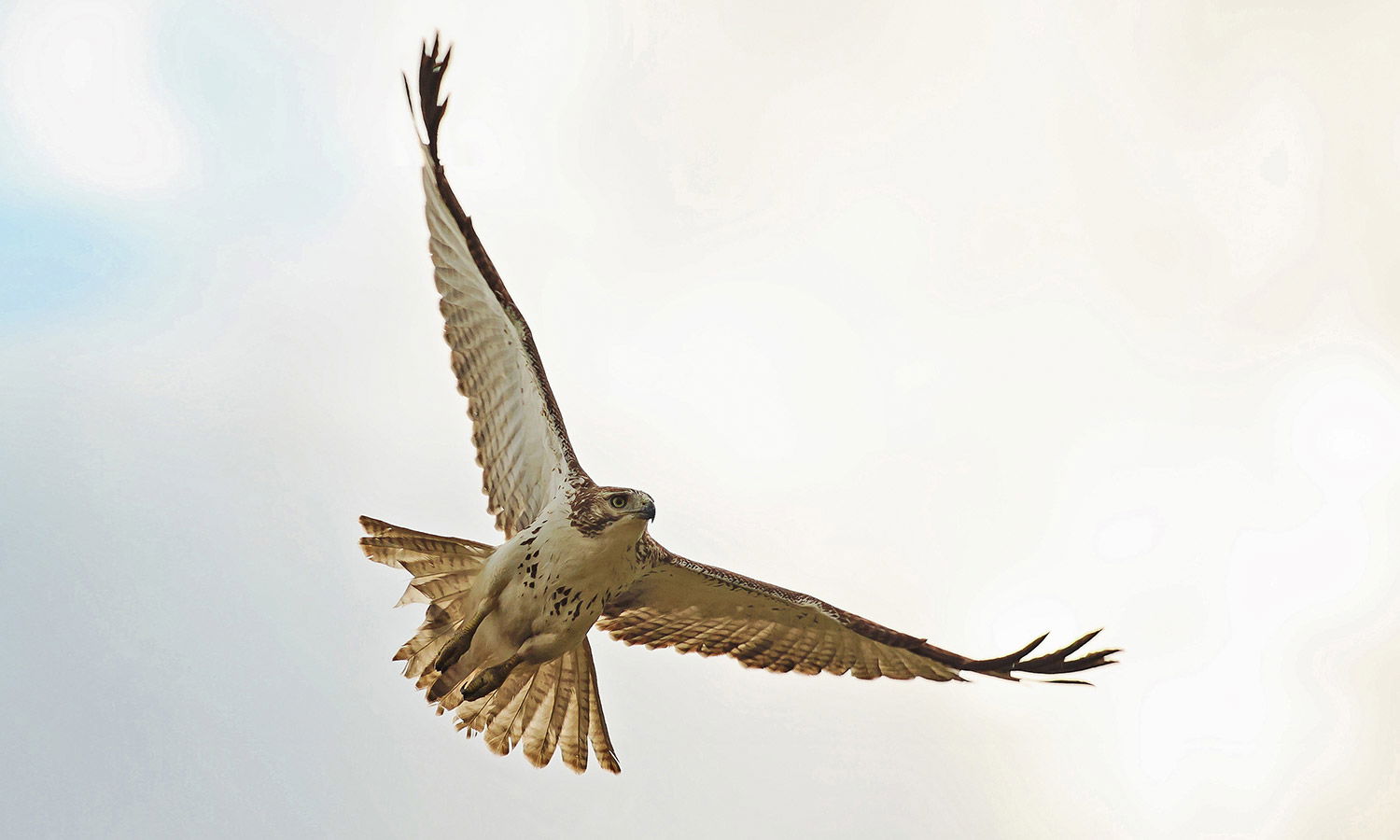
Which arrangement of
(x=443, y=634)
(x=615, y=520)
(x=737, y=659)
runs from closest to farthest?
(x=615, y=520) → (x=443, y=634) → (x=737, y=659)

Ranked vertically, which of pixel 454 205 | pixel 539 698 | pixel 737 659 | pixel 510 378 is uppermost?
pixel 454 205

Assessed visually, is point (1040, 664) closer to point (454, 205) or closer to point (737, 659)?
point (737, 659)

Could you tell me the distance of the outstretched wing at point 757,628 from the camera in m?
10.5

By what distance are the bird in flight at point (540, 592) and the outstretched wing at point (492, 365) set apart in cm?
1

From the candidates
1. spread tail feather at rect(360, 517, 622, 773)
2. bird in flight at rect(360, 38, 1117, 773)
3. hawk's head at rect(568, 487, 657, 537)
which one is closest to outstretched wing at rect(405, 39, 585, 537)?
bird in flight at rect(360, 38, 1117, 773)

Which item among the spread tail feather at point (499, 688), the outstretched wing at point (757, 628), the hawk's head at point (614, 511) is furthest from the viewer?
the outstretched wing at point (757, 628)

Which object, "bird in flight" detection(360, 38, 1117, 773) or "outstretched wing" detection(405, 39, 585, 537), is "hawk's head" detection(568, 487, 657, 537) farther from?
"outstretched wing" detection(405, 39, 585, 537)

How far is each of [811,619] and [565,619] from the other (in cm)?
201

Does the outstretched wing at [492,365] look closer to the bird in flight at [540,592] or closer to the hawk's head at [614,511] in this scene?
the bird in flight at [540,592]

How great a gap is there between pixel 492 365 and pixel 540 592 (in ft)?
6.57

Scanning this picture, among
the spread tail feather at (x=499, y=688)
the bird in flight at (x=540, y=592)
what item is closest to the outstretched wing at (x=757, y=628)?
the bird in flight at (x=540, y=592)

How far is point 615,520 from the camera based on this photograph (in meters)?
9.40

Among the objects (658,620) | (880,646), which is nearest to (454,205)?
(658,620)

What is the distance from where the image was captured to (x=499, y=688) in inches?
403
